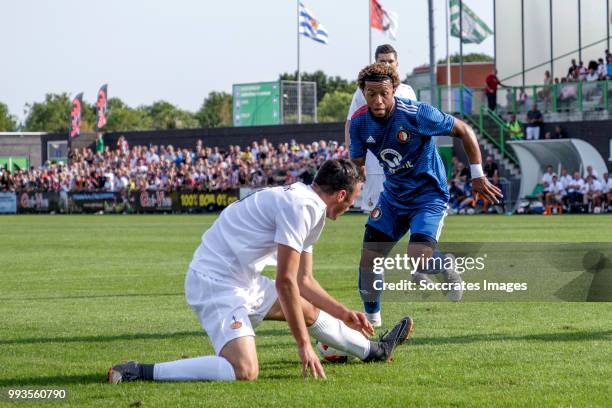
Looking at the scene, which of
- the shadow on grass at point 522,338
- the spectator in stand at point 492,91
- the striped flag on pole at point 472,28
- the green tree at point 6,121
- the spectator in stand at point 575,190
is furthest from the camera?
the green tree at point 6,121

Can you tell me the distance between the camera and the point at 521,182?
4019 cm

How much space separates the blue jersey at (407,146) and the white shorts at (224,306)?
2.27 meters

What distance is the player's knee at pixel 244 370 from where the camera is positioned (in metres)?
6.76

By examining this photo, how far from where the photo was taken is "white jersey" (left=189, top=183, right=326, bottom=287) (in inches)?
257

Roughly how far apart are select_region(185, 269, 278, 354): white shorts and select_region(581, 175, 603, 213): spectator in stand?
104ft

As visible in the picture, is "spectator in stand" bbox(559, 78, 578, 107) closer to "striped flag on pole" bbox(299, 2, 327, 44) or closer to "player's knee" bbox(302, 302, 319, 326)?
"striped flag on pole" bbox(299, 2, 327, 44)

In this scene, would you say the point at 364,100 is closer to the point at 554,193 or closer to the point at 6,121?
the point at 554,193

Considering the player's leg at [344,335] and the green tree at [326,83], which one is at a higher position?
the green tree at [326,83]

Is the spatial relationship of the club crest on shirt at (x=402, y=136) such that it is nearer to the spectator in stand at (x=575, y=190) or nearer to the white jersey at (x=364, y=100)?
the white jersey at (x=364, y=100)

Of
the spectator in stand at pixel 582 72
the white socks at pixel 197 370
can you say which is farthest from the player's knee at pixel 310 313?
the spectator in stand at pixel 582 72

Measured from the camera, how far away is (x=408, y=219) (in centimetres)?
938

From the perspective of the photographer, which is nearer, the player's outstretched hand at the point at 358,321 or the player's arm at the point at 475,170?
the player's outstretched hand at the point at 358,321

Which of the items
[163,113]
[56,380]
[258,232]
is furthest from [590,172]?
[163,113]

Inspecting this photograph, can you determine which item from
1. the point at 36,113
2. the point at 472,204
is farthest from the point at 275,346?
the point at 36,113
